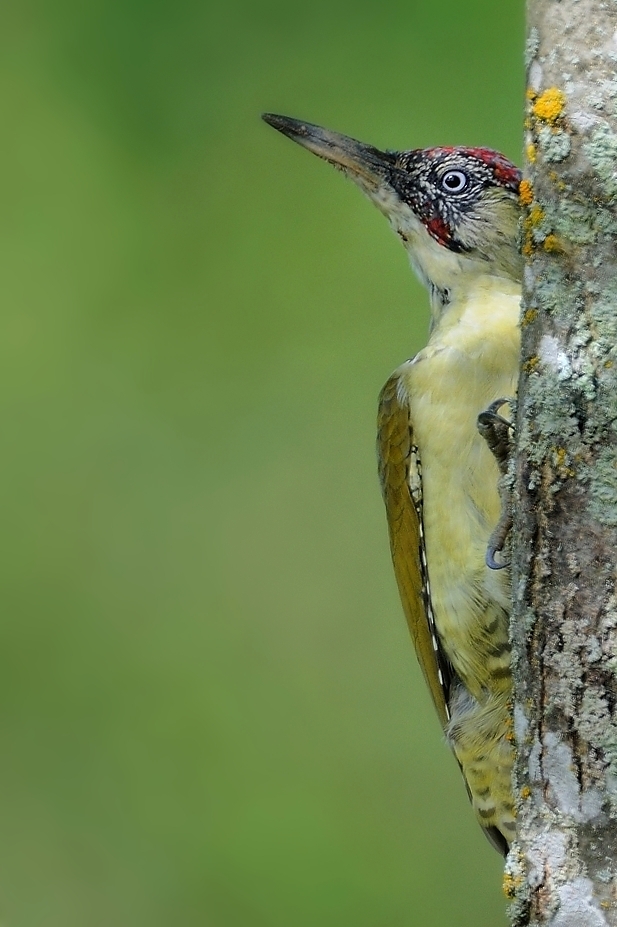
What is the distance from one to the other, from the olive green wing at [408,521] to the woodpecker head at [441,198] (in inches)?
17.6

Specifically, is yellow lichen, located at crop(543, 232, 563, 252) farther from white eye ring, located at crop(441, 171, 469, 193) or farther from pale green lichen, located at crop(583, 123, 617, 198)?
white eye ring, located at crop(441, 171, 469, 193)

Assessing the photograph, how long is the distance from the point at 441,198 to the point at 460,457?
0.98m

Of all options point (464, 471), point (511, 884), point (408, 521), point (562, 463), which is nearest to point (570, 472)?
point (562, 463)

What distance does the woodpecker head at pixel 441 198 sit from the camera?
145 inches

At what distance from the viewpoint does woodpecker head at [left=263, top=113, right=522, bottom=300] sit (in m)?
3.69

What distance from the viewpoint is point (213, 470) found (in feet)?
22.7

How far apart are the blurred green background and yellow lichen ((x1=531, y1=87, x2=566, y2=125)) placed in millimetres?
3762

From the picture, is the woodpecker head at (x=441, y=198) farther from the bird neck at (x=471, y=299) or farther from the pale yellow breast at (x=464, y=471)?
the pale yellow breast at (x=464, y=471)

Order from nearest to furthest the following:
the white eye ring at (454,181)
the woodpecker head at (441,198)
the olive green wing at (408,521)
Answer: the olive green wing at (408,521), the woodpecker head at (441,198), the white eye ring at (454,181)

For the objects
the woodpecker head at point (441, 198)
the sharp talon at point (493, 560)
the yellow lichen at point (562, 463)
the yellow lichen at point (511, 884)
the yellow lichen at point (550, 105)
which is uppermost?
the woodpecker head at point (441, 198)

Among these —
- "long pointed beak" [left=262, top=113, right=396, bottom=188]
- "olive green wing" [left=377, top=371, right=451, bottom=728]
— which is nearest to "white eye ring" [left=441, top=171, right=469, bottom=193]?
"long pointed beak" [left=262, top=113, right=396, bottom=188]

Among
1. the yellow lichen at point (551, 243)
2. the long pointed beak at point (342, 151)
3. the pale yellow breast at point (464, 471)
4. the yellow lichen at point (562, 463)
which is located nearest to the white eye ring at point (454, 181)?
the long pointed beak at point (342, 151)

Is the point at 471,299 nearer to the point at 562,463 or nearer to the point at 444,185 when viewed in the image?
the point at 444,185

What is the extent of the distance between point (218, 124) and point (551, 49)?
16.8 ft
